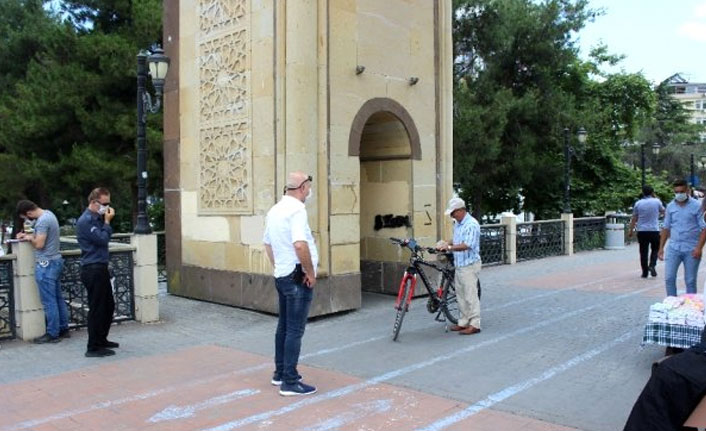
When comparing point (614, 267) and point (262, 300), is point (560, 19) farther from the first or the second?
point (262, 300)

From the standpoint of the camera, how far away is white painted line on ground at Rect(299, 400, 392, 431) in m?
4.70

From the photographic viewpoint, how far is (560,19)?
22078 millimetres

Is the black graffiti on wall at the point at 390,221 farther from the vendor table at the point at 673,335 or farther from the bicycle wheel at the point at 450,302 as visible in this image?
the vendor table at the point at 673,335

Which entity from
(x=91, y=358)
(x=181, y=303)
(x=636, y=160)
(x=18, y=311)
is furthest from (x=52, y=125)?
(x=636, y=160)

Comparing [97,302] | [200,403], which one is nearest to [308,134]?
[97,302]

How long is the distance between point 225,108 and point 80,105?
10.4 metres

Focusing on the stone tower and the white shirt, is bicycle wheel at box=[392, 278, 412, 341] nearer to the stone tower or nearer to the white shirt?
the stone tower

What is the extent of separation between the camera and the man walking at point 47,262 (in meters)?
7.39

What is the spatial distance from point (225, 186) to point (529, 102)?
13.8m

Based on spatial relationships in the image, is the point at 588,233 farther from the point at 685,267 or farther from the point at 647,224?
the point at 685,267

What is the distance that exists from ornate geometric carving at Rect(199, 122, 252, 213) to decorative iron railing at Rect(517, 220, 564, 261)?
30.0 ft

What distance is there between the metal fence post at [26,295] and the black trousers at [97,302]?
116 cm

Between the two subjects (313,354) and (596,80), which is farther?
(596,80)

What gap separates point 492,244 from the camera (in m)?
15.5
